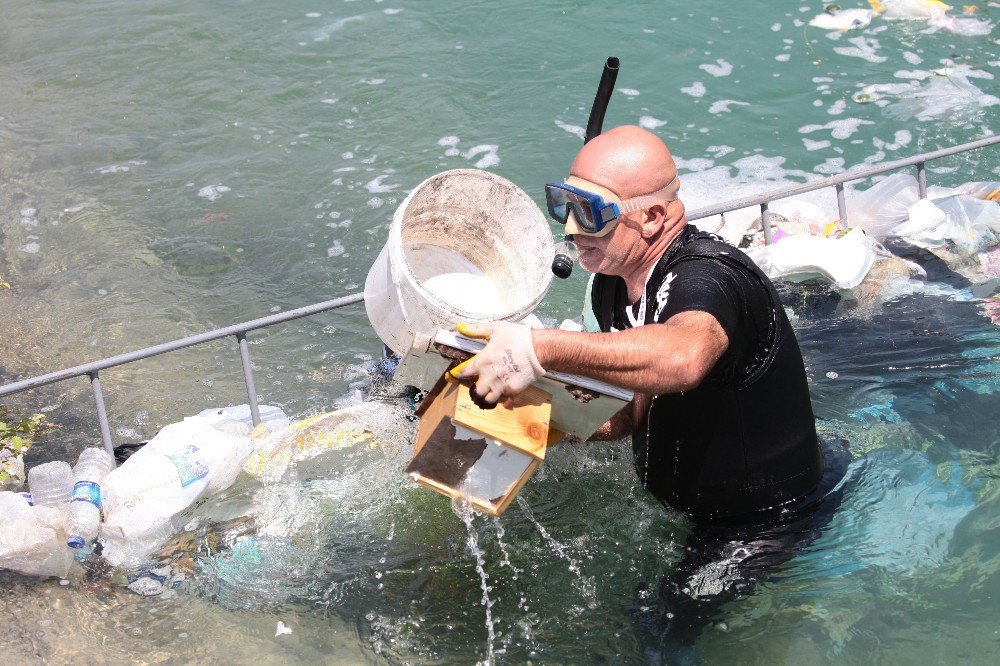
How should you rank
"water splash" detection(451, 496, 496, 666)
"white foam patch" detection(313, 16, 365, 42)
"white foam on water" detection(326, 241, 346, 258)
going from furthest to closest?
"white foam patch" detection(313, 16, 365, 42)
"white foam on water" detection(326, 241, 346, 258)
"water splash" detection(451, 496, 496, 666)

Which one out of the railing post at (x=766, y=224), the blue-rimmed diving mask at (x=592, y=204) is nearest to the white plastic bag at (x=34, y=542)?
the blue-rimmed diving mask at (x=592, y=204)

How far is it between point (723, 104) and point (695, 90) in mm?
335

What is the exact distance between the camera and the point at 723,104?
332 inches

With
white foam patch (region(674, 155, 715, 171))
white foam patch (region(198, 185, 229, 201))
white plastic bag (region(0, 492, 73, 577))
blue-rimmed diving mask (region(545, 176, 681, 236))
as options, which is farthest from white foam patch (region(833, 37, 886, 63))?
white plastic bag (region(0, 492, 73, 577))

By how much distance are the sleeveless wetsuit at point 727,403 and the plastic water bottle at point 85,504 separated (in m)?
2.11

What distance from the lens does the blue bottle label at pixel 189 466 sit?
3639 millimetres

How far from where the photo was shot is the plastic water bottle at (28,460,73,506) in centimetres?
376

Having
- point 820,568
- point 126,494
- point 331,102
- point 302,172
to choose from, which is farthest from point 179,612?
point 331,102

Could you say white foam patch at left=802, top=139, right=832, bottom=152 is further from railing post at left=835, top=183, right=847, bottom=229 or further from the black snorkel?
the black snorkel

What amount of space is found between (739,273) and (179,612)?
234 cm

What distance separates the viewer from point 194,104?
8.66 meters

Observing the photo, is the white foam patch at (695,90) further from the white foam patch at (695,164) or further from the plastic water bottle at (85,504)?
the plastic water bottle at (85,504)

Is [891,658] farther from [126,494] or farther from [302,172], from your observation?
[302,172]

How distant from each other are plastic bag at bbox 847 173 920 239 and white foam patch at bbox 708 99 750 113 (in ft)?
9.23
